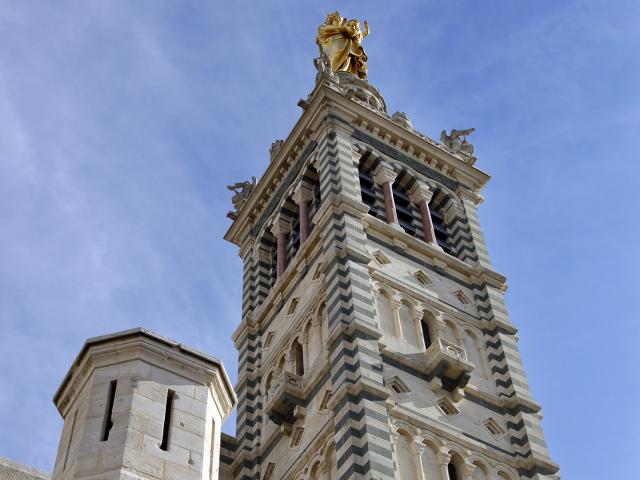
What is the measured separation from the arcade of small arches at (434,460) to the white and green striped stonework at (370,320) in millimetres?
30

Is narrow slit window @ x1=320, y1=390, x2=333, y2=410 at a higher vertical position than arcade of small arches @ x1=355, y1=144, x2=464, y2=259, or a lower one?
lower

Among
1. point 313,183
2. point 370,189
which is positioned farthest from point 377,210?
point 313,183

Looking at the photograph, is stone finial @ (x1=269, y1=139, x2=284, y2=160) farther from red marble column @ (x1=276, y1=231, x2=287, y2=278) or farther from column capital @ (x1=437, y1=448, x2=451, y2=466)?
column capital @ (x1=437, y1=448, x2=451, y2=466)

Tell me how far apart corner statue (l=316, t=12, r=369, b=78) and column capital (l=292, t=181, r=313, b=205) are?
827 centimetres

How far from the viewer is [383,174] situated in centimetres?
2911

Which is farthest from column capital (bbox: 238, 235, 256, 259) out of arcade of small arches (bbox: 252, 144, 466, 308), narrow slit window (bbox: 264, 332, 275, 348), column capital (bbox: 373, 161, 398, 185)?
narrow slit window (bbox: 264, 332, 275, 348)

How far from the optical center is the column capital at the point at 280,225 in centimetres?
2992

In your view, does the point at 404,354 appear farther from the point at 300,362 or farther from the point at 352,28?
the point at 352,28

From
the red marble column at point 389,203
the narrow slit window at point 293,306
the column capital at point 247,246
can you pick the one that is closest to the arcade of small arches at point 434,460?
the narrow slit window at point 293,306

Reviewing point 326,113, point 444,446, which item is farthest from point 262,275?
point 444,446

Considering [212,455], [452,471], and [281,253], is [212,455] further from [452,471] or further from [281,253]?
[281,253]

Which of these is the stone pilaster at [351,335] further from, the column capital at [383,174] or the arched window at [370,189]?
the column capital at [383,174]

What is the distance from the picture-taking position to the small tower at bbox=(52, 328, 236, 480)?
11.1 meters

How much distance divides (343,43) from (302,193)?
10272mm
